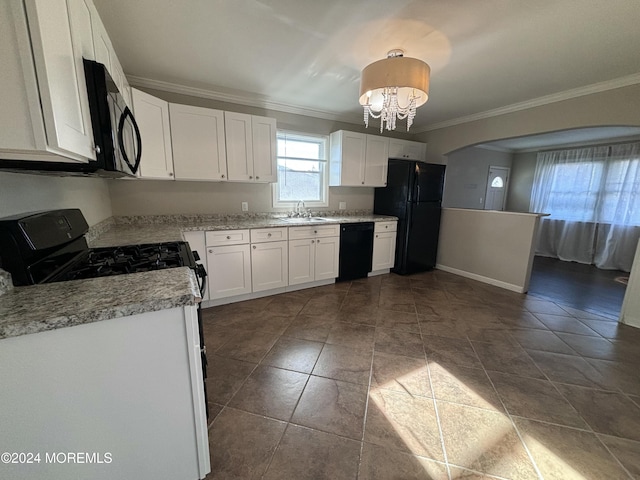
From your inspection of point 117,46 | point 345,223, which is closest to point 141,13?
point 117,46

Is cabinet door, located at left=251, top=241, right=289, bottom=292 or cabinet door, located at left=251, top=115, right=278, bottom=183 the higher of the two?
cabinet door, located at left=251, top=115, right=278, bottom=183

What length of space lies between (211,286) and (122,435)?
195cm

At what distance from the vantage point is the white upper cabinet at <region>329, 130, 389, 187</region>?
374 centimetres

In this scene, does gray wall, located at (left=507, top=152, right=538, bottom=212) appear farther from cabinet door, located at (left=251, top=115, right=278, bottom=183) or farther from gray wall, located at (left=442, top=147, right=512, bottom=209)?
cabinet door, located at (left=251, top=115, right=278, bottom=183)

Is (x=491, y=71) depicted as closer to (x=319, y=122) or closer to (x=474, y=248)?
(x=319, y=122)

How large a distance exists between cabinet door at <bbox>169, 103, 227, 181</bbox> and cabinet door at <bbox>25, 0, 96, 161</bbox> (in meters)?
1.57

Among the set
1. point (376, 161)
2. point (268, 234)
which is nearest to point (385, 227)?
point (376, 161)

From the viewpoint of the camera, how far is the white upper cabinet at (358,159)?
374cm

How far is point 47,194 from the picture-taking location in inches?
57.2

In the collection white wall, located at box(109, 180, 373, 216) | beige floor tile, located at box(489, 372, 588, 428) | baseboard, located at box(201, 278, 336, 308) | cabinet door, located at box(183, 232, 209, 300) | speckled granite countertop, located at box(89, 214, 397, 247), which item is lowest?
beige floor tile, located at box(489, 372, 588, 428)

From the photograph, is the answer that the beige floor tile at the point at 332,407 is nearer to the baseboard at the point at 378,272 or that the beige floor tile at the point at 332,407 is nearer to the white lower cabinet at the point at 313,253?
the white lower cabinet at the point at 313,253

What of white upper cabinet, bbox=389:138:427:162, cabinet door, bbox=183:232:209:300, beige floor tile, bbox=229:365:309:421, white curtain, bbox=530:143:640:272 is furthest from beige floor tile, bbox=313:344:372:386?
white curtain, bbox=530:143:640:272

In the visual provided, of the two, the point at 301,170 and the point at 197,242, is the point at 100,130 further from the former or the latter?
the point at 301,170

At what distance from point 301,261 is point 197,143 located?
1.80 meters
